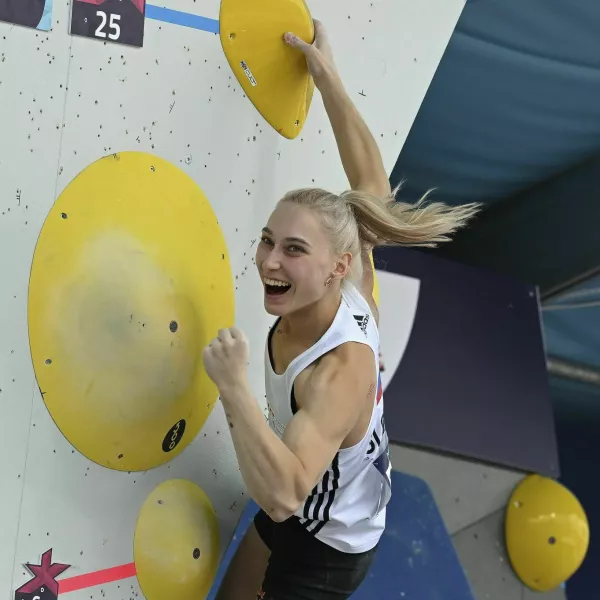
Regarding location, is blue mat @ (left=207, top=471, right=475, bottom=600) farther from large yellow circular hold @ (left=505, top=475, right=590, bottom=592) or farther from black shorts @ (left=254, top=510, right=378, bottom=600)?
large yellow circular hold @ (left=505, top=475, right=590, bottom=592)

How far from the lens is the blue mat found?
1.62 m

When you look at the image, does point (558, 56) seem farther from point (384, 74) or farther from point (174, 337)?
point (174, 337)

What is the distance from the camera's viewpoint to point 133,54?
1191 mm

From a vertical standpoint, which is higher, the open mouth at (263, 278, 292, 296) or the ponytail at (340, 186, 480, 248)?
the ponytail at (340, 186, 480, 248)

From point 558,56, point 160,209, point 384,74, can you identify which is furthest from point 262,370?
point 558,56

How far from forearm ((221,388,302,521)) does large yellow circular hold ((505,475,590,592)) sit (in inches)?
68.1

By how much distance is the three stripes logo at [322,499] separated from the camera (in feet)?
3.83

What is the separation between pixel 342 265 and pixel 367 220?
113mm

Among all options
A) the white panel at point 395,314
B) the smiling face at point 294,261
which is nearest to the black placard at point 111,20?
the smiling face at point 294,261

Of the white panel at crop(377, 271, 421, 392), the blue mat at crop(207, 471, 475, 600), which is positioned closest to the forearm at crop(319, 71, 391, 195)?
the blue mat at crop(207, 471, 475, 600)

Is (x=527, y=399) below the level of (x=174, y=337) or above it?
below

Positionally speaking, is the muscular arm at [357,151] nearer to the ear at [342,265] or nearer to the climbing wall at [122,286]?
the climbing wall at [122,286]

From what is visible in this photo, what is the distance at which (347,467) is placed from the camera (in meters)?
1.18

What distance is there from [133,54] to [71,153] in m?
0.19
